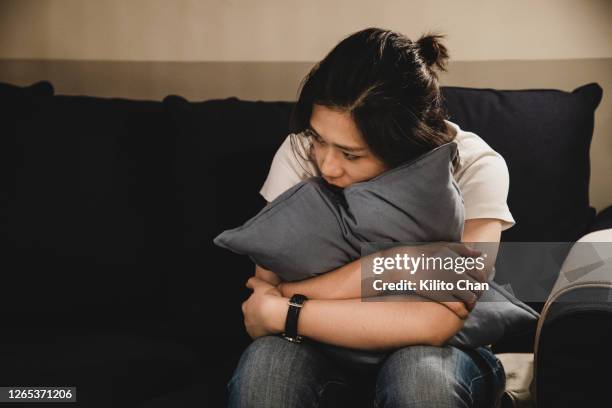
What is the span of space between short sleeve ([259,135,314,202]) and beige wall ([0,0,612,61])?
28.2 inches

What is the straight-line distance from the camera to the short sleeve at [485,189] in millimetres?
1194

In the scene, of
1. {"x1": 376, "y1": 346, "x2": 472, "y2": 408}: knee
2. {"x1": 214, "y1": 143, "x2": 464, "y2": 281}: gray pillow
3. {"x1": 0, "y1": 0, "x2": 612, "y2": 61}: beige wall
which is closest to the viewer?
{"x1": 376, "y1": 346, "x2": 472, "y2": 408}: knee

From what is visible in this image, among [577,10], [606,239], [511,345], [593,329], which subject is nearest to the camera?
[593,329]

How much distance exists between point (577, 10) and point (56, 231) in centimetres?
154

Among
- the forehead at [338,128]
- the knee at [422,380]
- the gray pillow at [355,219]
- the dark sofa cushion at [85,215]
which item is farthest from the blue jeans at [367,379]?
the dark sofa cushion at [85,215]

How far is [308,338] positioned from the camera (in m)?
1.10

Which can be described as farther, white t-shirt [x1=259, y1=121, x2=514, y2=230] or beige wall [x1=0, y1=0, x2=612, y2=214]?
beige wall [x1=0, y1=0, x2=612, y2=214]

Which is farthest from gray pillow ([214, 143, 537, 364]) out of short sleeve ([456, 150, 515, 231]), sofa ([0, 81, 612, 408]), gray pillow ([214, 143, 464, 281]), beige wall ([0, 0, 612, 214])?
beige wall ([0, 0, 612, 214])

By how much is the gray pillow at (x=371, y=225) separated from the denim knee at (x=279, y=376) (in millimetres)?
59

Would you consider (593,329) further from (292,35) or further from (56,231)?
(292,35)

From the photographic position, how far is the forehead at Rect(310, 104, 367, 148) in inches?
43.4

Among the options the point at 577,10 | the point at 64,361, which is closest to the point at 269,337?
the point at 64,361

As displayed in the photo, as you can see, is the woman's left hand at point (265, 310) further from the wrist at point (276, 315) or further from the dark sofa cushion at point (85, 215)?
the dark sofa cushion at point (85, 215)

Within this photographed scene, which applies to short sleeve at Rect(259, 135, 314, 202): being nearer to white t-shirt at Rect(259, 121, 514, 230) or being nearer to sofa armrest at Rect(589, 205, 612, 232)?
white t-shirt at Rect(259, 121, 514, 230)
